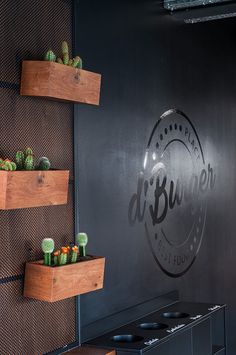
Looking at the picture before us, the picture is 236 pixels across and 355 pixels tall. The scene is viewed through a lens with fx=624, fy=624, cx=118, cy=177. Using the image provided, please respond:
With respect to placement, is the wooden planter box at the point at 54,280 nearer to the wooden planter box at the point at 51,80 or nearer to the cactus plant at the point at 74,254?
the cactus plant at the point at 74,254

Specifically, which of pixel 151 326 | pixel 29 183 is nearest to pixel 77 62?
pixel 29 183

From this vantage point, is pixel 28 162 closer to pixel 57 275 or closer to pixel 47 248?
Answer: pixel 47 248

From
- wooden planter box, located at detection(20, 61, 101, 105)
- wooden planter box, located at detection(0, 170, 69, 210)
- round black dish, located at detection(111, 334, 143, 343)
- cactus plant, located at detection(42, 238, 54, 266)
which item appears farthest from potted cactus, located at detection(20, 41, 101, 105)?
round black dish, located at detection(111, 334, 143, 343)

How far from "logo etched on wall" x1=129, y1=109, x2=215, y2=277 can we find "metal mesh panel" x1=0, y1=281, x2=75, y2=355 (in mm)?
1151

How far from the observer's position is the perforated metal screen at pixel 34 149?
123 inches

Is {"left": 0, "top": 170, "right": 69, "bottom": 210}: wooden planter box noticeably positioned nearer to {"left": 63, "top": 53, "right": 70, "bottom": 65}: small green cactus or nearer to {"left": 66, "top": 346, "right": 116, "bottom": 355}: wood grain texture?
{"left": 63, "top": 53, "right": 70, "bottom": 65}: small green cactus

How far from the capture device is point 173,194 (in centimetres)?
521

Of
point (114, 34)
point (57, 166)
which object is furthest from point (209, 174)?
point (57, 166)

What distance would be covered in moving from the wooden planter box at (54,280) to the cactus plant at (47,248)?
0.13 ft

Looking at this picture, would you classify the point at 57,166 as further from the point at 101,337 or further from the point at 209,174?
the point at 209,174

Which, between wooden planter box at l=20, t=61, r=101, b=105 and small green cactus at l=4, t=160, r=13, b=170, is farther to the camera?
wooden planter box at l=20, t=61, r=101, b=105

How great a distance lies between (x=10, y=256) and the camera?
3143 millimetres

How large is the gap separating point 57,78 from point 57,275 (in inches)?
39.8

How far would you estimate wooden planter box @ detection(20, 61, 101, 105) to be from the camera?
10.4 ft
